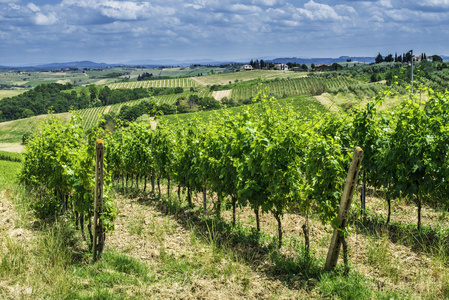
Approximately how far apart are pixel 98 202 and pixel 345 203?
4.12 metres

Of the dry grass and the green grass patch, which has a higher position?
the dry grass

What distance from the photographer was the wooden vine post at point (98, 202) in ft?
18.5

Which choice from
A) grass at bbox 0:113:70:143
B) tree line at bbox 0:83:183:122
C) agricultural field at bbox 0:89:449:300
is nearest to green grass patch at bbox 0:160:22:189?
agricultural field at bbox 0:89:449:300

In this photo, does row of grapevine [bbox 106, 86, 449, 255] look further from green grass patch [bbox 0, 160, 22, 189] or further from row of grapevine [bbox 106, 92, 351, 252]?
green grass patch [bbox 0, 160, 22, 189]

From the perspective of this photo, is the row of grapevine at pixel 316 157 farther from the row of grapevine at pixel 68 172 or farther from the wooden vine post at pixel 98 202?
the row of grapevine at pixel 68 172

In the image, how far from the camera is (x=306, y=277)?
531 centimetres

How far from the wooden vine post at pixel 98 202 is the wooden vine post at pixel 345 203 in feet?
12.9

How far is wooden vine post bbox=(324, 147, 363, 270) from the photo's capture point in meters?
4.90

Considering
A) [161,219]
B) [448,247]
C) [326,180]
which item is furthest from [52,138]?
[448,247]

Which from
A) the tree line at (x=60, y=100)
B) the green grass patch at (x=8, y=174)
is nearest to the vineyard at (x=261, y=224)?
the green grass patch at (x=8, y=174)

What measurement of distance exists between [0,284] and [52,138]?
3.99 m

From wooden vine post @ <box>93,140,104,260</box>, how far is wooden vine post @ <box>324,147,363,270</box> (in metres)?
3.92

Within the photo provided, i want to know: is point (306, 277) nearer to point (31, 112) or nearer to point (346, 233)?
point (346, 233)

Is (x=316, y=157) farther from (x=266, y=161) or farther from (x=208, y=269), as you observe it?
(x=208, y=269)
